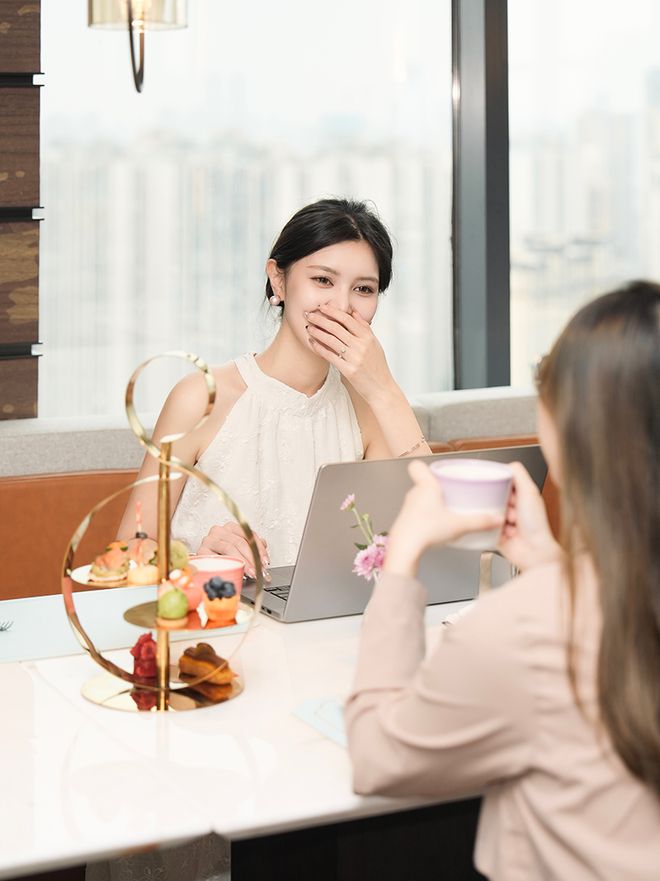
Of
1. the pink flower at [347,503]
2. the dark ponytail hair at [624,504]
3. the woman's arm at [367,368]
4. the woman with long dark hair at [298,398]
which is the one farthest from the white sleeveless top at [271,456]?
the dark ponytail hair at [624,504]

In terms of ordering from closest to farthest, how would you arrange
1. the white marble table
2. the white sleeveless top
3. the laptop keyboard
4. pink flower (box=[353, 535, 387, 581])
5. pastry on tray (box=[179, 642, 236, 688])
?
the white marble table → pastry on tray (box=[179, 642, 236, 688]) → pink flower (box=[353, 535, 387, 581]) → the laptop keyboard → the white sleeveless top

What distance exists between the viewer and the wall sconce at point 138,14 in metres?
3.04

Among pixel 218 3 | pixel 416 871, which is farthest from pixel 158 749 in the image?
pixel 218 3

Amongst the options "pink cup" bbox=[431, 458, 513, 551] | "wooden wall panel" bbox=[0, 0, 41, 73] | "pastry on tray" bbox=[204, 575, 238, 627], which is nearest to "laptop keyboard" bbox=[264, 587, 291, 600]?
"pastry on tray" bbox=[204, 575, 238, 627]

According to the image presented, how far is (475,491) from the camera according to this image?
1355mm

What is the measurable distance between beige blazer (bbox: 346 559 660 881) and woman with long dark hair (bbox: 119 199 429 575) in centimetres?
132

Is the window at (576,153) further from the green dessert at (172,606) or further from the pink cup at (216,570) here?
the green dessert at (172,606)

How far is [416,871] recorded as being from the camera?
175 cm

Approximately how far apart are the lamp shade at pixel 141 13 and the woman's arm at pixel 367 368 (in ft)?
3.49

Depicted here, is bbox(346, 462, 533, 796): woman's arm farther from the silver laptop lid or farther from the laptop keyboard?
the laptop keyboard

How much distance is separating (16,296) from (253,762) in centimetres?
201

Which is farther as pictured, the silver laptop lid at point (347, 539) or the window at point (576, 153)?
the window at point (576, 153)

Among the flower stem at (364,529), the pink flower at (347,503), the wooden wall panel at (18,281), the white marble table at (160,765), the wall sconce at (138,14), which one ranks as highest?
the wall sconce at (138,14)

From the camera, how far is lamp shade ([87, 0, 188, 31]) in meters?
3.05
